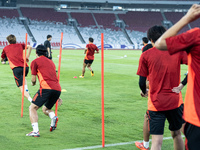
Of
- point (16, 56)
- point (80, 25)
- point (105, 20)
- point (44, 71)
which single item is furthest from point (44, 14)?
point (44, 71)

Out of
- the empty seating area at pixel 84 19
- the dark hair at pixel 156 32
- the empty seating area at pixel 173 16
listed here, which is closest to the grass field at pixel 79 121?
the dark hair at pixel 156 32

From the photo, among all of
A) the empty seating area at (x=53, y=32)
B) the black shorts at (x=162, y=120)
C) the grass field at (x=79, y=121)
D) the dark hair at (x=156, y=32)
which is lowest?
the grass field at (x=79, y=121)

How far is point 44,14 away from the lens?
68812 millimetres

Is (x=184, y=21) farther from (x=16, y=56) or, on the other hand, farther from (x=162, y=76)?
(x=16, y=56)

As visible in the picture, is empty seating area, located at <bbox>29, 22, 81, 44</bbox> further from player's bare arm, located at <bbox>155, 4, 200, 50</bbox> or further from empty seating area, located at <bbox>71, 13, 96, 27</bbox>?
player's bare arm, located at <bbox>155, 4, 200, 50</bbox>

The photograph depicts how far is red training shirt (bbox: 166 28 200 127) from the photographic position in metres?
2.90

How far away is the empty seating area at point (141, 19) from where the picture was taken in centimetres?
7375

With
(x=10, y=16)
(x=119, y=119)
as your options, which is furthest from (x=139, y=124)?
(x=10, y=16)

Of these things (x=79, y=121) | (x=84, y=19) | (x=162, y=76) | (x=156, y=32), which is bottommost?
(x=79, y=121)

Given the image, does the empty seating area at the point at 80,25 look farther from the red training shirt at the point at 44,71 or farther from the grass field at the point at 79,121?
the red training shirt at the point at 44,71

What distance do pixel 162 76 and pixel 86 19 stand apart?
68533 mm

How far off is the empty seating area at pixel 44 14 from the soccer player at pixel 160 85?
210ft

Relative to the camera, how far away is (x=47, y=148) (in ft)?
20.1

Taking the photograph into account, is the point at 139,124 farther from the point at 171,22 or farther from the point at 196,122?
the point at 171,22
